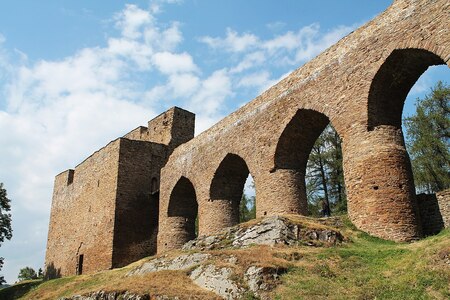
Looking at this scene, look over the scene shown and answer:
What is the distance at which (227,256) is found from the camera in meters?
12.5

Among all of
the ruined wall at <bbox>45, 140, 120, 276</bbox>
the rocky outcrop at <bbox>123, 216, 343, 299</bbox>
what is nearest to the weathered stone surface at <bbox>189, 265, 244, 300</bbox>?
the rocky outcrop at <bbox>123, 216, 343, 299</bbox>

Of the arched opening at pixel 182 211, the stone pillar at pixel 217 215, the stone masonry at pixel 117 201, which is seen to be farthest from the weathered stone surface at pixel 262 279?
the stone masonry at pixel 117 201

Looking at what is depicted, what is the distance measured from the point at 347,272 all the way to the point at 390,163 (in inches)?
190

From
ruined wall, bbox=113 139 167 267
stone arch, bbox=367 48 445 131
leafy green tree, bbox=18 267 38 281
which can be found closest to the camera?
stone arch, bbox=367 48 445 131

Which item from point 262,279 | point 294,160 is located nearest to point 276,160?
point 294,160

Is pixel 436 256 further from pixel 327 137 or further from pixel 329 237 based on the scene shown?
pixel 327 137

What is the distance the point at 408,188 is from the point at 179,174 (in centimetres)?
1326

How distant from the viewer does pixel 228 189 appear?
73.5 feet

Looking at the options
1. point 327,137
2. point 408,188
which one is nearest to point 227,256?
point 408,188

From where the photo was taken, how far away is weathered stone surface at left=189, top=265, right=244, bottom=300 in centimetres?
1070

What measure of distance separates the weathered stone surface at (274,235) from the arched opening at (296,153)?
3.72 m

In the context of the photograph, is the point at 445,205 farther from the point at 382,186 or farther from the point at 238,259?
the point at 238,259

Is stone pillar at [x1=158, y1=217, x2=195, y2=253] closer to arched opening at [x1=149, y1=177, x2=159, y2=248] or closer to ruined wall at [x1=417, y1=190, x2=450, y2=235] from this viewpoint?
arched opening at [x1=149, y1=177, x2=159, y2=248]

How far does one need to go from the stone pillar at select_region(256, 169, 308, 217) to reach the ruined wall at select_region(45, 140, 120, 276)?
1031 cm
